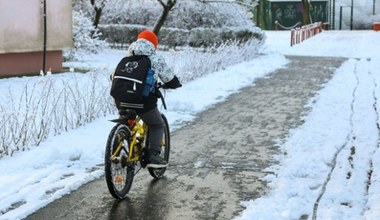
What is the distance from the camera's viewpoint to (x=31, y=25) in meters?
17.1

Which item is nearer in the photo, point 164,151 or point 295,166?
point 164,151

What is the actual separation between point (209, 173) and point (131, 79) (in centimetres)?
178

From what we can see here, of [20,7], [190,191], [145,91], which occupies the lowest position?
[190,191]

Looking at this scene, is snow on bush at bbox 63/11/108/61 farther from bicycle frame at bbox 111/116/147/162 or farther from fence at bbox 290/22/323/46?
bicycle frame at bbox 111/116/147/162

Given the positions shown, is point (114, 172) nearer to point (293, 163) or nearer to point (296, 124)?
point (293, 163)

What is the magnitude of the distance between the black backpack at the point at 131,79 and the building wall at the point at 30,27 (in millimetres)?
11077

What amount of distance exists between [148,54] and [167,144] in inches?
55.0

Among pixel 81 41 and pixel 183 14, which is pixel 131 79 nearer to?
pixel 81 41

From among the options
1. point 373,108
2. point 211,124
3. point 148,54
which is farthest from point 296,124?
point 148,54

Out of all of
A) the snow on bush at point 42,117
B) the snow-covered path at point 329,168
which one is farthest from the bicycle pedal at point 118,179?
the snow on bush at point 42,117

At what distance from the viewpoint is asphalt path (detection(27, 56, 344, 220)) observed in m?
5.65

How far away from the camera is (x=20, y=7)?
16641 millimetres

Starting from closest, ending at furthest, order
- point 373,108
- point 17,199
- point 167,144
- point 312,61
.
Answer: point 17,199 → point 167,144 → point 373,108 → point 312,61

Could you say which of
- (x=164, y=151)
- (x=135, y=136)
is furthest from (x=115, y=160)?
(x=164, y=151)
